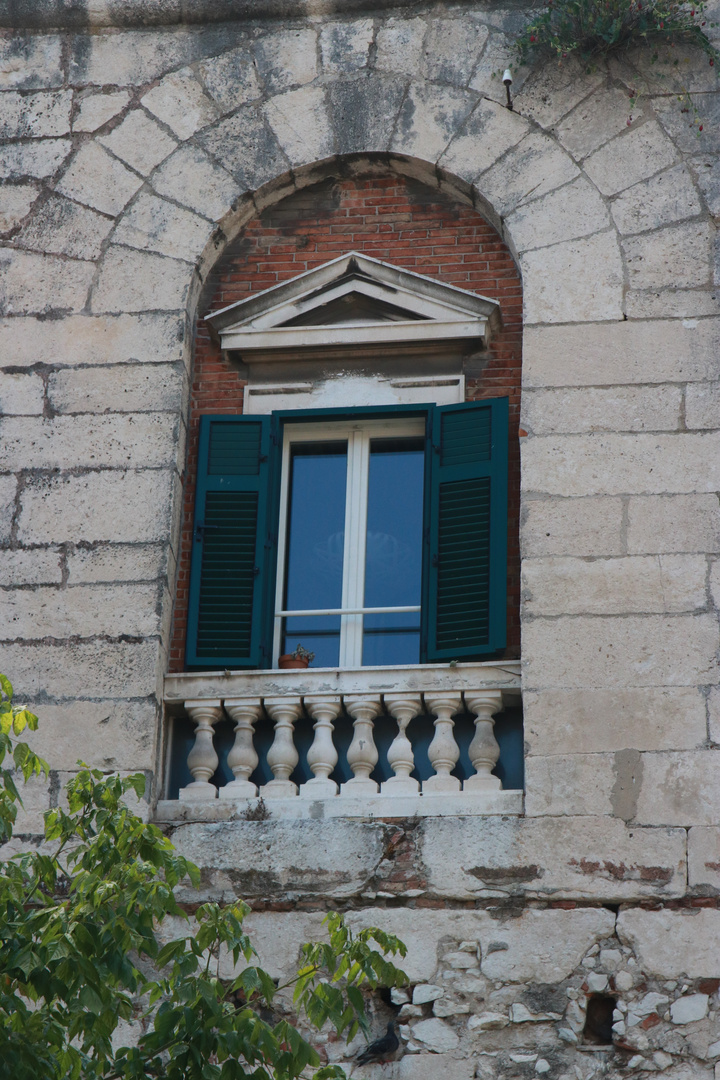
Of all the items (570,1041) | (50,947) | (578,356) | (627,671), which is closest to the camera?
(50,947)

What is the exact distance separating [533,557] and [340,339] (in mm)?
1888

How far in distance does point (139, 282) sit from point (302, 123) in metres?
1.42

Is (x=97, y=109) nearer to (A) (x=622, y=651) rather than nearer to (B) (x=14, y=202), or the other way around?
(B) (x=14, y=202)

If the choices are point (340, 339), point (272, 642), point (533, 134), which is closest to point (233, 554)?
point (272, 642)

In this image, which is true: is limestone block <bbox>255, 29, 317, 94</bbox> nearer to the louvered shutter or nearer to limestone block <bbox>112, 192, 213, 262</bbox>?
limestone block <bbox>112, 192, 213, 262</bbox>

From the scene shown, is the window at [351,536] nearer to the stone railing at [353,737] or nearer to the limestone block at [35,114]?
the stone railing at [353,737]

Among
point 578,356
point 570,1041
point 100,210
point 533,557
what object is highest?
point 100,210

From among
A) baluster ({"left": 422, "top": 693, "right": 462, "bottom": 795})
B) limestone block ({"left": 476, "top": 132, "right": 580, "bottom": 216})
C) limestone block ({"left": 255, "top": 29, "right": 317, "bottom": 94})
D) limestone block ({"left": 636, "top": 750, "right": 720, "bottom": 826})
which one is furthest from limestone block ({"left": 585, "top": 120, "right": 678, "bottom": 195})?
limestone block ({"left": 636, "top": 750, "right": 720, "bottom": 826})

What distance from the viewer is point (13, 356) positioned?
912cm

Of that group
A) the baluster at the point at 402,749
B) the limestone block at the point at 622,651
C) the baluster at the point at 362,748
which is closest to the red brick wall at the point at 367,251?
the limestone block at the point at 622,651

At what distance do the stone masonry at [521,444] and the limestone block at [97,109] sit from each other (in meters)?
0.02

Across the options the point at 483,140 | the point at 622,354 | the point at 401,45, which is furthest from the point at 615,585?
the point at 401,45

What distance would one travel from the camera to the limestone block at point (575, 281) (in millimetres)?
8773

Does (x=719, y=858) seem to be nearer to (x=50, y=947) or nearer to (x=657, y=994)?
(x=657, y=994)
